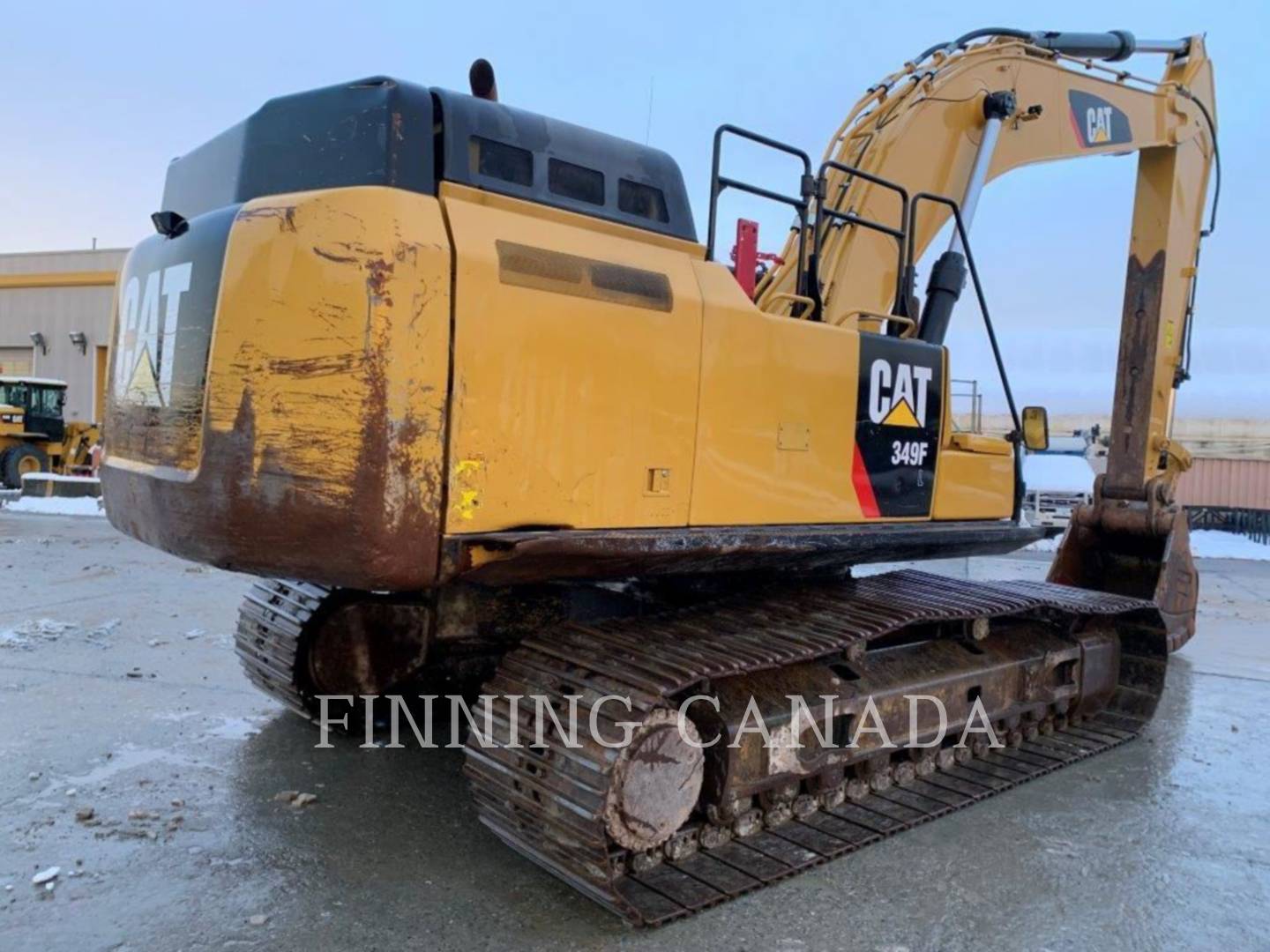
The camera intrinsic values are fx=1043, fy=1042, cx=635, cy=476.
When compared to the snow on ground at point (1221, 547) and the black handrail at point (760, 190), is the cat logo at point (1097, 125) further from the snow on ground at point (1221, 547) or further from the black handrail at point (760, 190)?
the snow on ground at point (1221, 547)

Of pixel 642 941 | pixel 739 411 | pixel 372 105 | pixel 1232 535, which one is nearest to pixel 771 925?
pixel 642 941

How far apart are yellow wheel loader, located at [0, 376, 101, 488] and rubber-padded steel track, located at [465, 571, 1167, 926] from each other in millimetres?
20560

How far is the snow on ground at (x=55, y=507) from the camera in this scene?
16.0 meters

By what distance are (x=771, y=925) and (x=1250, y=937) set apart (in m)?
1.48

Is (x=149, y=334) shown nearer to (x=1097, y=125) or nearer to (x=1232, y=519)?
(x=1097, y=125)

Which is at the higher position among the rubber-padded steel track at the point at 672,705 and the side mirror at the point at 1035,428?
the side mirror at the point at 1035,428

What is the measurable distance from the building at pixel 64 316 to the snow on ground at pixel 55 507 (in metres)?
13.7

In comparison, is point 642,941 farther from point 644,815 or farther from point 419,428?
point 419,428

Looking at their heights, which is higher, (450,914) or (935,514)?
(935,514)

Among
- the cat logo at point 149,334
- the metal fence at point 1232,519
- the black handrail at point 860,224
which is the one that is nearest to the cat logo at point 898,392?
the black handrail at point 860,224

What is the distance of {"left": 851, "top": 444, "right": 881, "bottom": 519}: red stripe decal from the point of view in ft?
13.5

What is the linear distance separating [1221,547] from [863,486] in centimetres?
1448

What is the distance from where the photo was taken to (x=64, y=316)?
30672 mm

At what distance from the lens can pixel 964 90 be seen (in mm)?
5590
